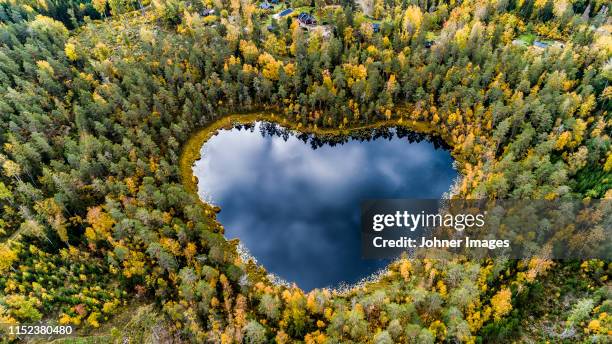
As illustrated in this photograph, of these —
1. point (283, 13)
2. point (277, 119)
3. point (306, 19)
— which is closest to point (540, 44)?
point (306, 19)

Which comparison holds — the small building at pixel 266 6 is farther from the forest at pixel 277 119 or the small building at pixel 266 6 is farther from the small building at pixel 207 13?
the small building at pixel 207 13

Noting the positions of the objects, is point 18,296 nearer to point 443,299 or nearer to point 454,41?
point 443,299

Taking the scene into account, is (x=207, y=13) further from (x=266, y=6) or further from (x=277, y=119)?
(x=277, y=119)

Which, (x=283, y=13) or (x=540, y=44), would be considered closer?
(x=540, y=44)

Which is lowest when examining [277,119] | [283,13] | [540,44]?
[277,119]

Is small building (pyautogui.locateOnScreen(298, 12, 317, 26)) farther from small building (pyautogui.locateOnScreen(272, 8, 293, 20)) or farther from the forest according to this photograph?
small building (pyautogui.locateOnScreen(272, 8, 293, 20))

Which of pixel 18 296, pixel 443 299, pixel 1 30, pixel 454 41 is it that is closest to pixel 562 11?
pixel 454 41

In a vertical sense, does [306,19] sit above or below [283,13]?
below
